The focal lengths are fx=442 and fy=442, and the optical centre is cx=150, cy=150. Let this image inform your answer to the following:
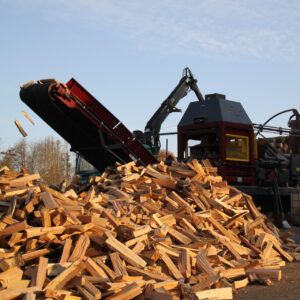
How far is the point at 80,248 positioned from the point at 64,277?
0.66 metres

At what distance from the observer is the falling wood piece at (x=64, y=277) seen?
188 inches

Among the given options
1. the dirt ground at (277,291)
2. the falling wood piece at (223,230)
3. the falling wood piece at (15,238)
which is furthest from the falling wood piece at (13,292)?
the falling wood piece at (223,230)

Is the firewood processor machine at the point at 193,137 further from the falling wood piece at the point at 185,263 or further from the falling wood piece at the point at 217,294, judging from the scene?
the falling wood piece at the point at 217,294

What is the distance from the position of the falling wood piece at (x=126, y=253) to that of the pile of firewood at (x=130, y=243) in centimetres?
1

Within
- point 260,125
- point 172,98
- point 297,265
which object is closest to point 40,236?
point 297,265

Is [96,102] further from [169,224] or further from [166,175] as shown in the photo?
[169,224]

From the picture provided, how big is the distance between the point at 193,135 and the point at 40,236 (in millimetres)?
9290

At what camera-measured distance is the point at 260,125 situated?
15.3 m

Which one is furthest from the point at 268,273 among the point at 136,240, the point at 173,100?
the point at 173,100

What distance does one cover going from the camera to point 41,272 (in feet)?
16.3

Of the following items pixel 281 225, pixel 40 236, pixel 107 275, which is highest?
pixel 40 236

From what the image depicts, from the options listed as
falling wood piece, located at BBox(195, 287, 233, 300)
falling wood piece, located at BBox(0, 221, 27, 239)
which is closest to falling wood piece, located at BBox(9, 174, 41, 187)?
falling wood piece, located at BBox(0, 221, 27, 239)

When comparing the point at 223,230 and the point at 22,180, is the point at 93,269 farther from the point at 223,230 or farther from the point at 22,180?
the point at 223,230

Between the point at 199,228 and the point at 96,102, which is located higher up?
the point at 96,102
